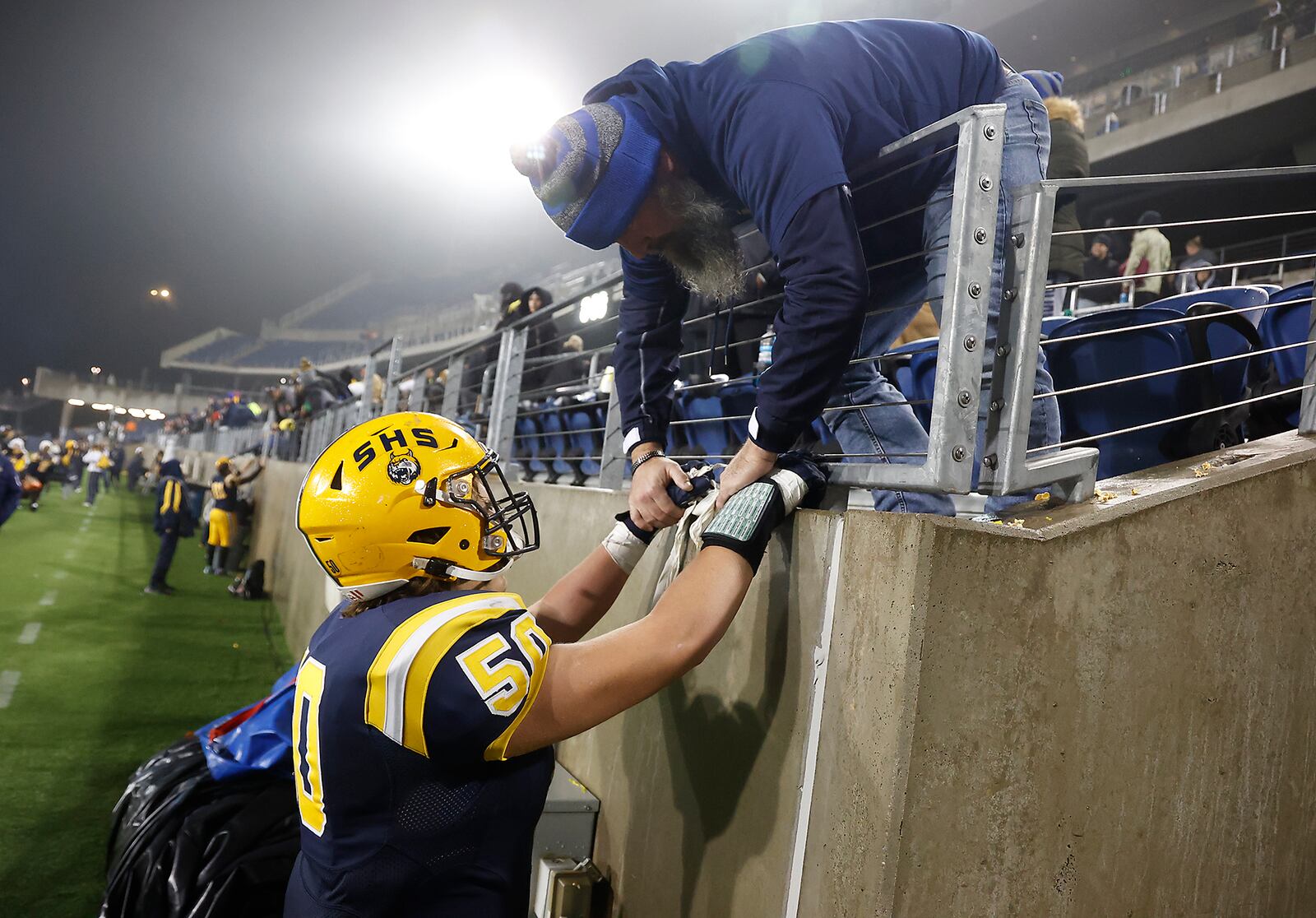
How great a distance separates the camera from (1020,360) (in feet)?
5.35

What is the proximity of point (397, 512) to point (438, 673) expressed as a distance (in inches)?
14.8

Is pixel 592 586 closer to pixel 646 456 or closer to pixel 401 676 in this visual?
pixel 646 456

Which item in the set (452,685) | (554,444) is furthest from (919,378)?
(554,444)

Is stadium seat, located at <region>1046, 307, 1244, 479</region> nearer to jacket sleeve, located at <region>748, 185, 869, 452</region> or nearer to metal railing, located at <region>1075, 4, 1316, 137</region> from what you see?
jacket sleeve, located at <region>748, 185, 869, 452</region>

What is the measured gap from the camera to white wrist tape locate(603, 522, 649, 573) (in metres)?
2.17

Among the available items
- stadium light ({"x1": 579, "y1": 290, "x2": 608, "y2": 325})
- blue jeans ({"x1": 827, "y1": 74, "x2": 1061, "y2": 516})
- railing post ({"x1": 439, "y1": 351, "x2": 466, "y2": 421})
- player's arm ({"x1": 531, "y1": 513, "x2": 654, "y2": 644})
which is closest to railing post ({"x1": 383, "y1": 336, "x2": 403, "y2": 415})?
railing post ({"x1": 439, "y1": 351, "x2": 466, "y2": 421})

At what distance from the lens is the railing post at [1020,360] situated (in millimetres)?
1625

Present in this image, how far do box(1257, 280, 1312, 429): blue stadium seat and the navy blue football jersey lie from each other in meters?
2.66

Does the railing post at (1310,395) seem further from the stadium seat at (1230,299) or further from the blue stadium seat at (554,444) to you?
the blue stadium seat at (554,444)

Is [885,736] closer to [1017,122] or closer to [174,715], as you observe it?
[1017,122]

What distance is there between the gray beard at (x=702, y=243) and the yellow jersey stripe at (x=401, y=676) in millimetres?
1030

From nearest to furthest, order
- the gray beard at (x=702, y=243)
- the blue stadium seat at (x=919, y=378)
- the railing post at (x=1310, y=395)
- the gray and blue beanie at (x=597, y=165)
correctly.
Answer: the gray and blue beanie at (x=597, y=165), the gray beard at (x=702, y=243), the railing post at (x=1310, y=395), the blue stadium seat at (x=919, y=378)

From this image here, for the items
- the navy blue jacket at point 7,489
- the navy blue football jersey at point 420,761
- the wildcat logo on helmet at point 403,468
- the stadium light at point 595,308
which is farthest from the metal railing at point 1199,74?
the navy blue jacket at point 7,489

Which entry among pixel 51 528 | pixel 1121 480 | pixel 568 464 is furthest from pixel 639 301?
pixel 51 528
